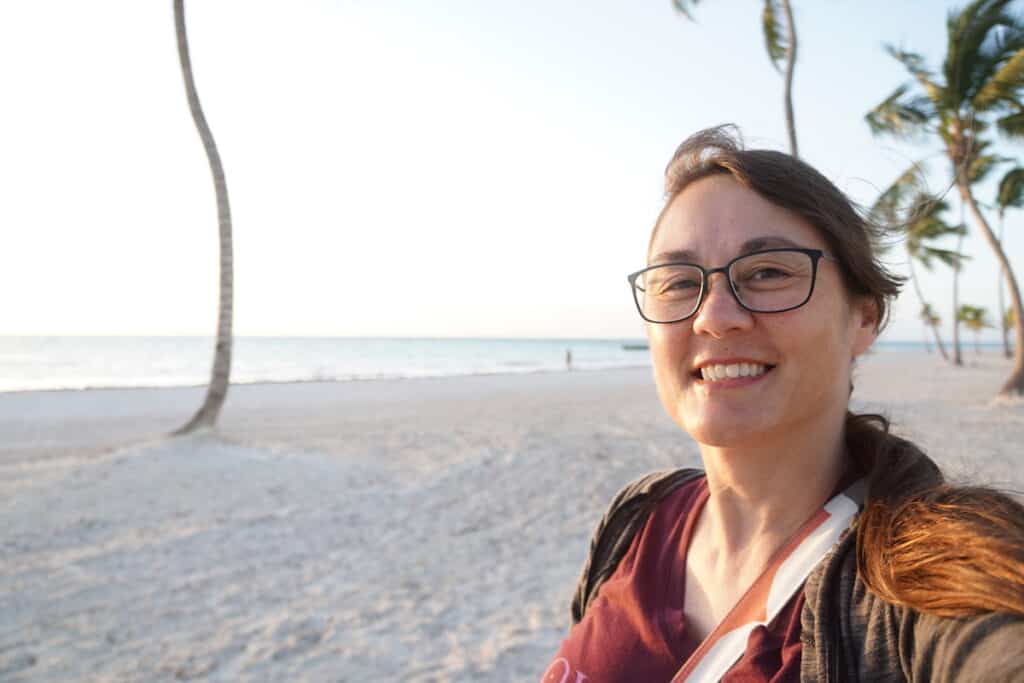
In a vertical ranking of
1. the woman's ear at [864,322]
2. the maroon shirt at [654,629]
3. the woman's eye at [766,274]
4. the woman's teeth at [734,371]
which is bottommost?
the maroon shirt at [654,629]

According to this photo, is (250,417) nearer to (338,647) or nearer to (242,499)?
(242,499)

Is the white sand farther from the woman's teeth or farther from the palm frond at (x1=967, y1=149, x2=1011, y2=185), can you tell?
the palm frond at (x1=967, y1=149, x2=1011, y2=185)

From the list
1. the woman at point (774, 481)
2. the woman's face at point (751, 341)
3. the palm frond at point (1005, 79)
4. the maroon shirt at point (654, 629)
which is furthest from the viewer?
the palm frond at point (1005, 79)

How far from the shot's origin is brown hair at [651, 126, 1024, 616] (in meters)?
0.91

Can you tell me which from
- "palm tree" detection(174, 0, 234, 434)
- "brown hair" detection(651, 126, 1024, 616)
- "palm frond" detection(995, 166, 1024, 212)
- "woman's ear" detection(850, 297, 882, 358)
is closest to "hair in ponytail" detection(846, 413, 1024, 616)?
"brown hair" detection(651, 126, 1024, 616)

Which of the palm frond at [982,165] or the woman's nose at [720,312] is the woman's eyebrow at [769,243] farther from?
the palm frond at [982,165]

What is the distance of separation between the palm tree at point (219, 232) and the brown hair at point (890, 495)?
30.5 ft

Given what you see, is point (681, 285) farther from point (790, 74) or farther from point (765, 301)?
point (790, 74)

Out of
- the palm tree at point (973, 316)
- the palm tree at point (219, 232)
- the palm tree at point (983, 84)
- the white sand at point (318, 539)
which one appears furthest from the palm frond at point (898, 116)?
the palm tree at point (973, 316)

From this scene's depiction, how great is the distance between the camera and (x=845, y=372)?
1429 mm

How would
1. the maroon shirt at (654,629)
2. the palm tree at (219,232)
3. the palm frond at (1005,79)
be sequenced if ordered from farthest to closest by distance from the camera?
the palm frond at (1005,79) < the palm tree at (219,232) < the maroon shirt at (654,629)

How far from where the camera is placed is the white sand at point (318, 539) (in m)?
3.65

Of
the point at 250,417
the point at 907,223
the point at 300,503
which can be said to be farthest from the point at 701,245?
the point at 250,417

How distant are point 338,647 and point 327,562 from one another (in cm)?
152
